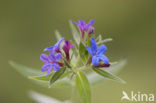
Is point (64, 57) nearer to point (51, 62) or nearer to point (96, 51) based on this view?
point (51, 62)

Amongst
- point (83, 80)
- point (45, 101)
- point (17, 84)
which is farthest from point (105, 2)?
point (83, 80)

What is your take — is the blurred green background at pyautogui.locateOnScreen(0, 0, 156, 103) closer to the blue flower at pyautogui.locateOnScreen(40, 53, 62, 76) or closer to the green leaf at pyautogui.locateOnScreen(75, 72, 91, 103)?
the green leaf at pyautogui.locateOnScreen(75, 72, 91, 103)

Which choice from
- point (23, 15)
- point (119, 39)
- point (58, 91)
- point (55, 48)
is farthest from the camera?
point (23, 15)

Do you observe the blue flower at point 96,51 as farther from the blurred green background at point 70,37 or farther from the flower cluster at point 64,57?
the blurred green background at point 70,37

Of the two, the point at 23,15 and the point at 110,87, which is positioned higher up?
the point at 23,15

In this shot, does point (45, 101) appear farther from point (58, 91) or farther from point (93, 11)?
point (93, 11)
